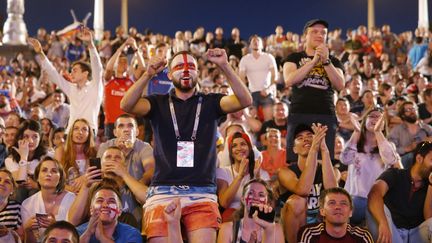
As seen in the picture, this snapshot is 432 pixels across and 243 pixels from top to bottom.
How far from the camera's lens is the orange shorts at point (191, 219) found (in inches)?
206

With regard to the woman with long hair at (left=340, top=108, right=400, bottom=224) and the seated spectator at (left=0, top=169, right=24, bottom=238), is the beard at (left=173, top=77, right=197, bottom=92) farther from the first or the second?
the woman with long hair at (left=340, top=108, right=400, bottom=224)

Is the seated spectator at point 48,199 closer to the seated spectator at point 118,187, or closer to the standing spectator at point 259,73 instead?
the seated spectator at point 118,187

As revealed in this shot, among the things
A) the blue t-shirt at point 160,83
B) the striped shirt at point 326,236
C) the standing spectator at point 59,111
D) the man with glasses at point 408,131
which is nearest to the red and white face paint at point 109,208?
the striped shirt at point 326,236

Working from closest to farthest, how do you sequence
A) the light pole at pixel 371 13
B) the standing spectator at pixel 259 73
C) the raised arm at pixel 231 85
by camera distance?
the raised arm at pixel 231 85 → the standing spectator at pixel 259 73 → the light pole at pixel 371 13

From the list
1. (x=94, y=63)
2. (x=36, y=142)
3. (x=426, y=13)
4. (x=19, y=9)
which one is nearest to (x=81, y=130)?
(x=36, y=142)

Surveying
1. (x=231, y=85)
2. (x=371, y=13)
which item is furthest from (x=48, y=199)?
(x=371, y=13)

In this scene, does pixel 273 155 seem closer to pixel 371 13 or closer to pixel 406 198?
pixel 406 198

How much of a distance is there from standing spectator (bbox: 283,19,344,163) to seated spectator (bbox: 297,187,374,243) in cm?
89

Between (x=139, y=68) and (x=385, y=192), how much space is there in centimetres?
420

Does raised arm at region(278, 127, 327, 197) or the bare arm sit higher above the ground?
raised arm at region(278, 127, 327, 197)

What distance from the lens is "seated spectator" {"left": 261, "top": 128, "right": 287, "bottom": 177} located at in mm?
8102

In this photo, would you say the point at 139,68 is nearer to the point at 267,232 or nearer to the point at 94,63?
the point at 94,63

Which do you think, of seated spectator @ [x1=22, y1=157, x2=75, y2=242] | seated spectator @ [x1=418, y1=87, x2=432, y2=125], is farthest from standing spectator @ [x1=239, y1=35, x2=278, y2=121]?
seated spectator @ [x1=22, y1=157, x2=75, y2=242]

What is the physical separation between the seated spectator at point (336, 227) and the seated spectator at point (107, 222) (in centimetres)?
131
